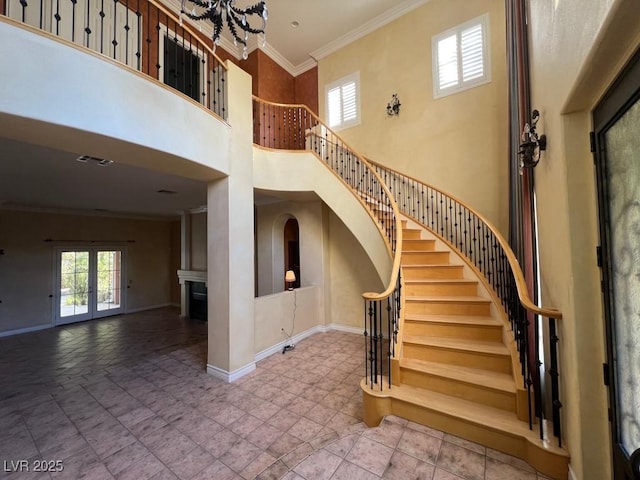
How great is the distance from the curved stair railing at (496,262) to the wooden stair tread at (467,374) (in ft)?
0.56

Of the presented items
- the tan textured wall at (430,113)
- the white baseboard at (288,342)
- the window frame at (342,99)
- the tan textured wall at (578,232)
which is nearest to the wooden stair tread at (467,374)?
the tan textured wall at (578,232)

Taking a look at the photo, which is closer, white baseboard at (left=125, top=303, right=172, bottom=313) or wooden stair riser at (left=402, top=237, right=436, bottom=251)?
wooden stair riser at (left=402, top=237, right=436, bottom=251)

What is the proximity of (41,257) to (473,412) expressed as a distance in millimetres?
9393

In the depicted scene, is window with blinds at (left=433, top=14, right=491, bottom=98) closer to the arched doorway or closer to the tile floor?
the arched doorway

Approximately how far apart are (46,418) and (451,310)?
4.89 m

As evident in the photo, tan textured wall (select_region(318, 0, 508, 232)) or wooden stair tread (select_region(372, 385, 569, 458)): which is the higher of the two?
tan textured wall (select_region(318, 0, 508, 232))

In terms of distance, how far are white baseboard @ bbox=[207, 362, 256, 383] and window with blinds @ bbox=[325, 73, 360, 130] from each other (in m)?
5.64

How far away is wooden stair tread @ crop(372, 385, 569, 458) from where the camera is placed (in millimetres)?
1995

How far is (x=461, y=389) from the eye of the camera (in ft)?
8.09

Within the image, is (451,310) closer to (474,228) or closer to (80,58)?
(474,228)

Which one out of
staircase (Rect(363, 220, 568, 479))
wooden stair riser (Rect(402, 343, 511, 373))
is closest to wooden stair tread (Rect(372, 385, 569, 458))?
staircase (Rect(363, 220, 568, 479))

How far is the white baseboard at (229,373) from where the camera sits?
3.56 meters

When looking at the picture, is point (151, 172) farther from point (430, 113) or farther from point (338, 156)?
point (430, 113)

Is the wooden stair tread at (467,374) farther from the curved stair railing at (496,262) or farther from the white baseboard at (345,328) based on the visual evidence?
the white baseboard at (345,328)
